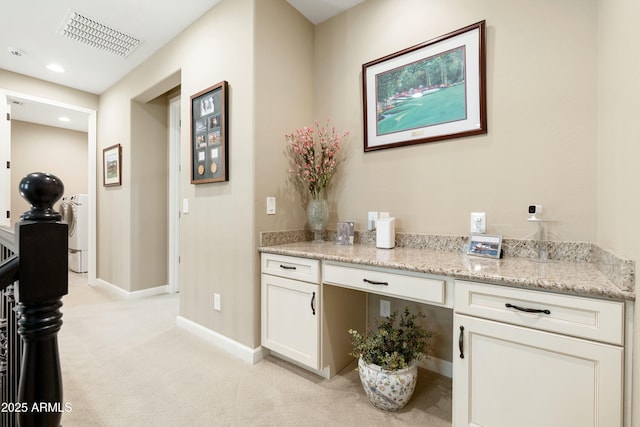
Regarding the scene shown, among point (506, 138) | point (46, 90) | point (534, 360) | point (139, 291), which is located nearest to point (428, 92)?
point (506, 138)

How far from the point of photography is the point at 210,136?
2.50 m

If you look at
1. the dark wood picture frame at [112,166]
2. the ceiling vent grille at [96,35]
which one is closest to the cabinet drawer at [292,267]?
the ceiling vent grille at [96,35]

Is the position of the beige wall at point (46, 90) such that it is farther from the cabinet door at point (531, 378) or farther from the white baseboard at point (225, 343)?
the cabinet door at point (531, 378)

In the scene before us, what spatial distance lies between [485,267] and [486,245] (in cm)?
36

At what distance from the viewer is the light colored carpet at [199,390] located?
1611 mm

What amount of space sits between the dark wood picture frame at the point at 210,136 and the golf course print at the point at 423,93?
3.85 feet

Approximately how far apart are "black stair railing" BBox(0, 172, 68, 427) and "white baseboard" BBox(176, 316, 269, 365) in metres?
1.62

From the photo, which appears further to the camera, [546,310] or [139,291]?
[139,291]

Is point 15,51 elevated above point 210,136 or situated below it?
above

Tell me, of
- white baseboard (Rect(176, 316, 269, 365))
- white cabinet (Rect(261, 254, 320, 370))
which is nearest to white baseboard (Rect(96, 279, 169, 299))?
white baseboard (Rect(176, 316, 269, 365))

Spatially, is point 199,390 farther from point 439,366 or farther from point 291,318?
point 439,366

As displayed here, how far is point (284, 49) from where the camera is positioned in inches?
94.9

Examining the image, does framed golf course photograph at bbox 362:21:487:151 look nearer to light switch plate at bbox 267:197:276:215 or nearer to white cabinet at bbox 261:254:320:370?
light switch plate at bbox 267:197:276:215

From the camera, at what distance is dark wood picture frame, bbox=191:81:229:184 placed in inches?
93.3
